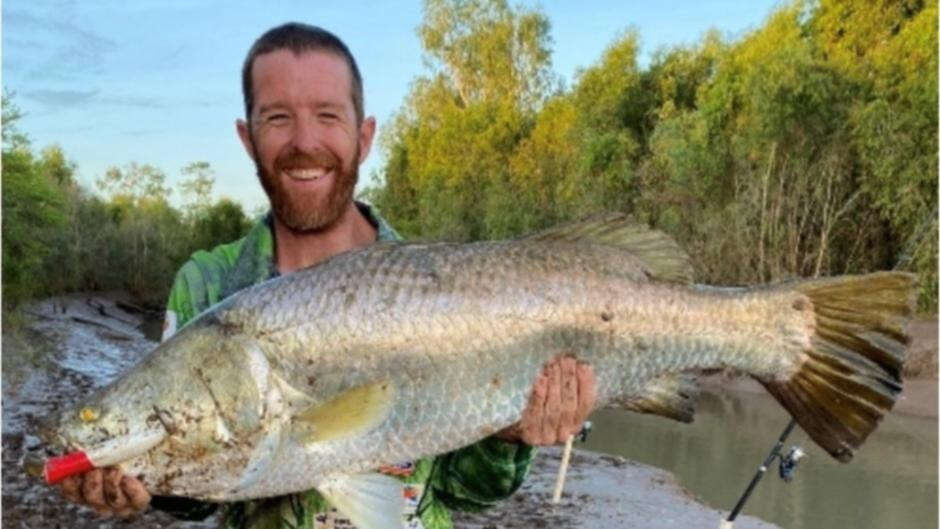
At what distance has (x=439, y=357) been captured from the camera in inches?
103

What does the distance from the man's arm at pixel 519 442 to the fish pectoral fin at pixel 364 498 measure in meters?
0.34

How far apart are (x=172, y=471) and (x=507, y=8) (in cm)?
6168

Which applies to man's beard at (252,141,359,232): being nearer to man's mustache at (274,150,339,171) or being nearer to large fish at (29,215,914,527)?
man's mustache at (274,150,339,171)

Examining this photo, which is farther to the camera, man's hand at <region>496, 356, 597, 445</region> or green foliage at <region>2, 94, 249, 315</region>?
green foliage at <region>2, 94, 249, 315</region>

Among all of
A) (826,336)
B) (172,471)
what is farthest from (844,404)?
(172,471)

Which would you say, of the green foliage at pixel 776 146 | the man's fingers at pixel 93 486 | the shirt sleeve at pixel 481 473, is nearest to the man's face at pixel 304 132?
the shirt sleeve at pixel 481 473

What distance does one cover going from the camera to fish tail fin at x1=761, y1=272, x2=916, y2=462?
8.80 feet

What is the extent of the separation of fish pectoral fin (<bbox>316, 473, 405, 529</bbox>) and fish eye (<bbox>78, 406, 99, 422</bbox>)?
0.52 metres

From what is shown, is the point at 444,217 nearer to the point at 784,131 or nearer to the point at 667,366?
the point at 784,131

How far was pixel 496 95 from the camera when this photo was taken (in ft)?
204

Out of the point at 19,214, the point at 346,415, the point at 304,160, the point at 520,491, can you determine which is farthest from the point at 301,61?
the point at 19,214

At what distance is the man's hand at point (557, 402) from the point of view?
2.64m

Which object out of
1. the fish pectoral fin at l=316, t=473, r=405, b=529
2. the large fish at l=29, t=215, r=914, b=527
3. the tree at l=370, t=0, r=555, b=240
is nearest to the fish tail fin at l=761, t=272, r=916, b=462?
the large fish at l=29, t=215, r=914, b=527

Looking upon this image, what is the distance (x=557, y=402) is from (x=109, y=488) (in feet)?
3.30
